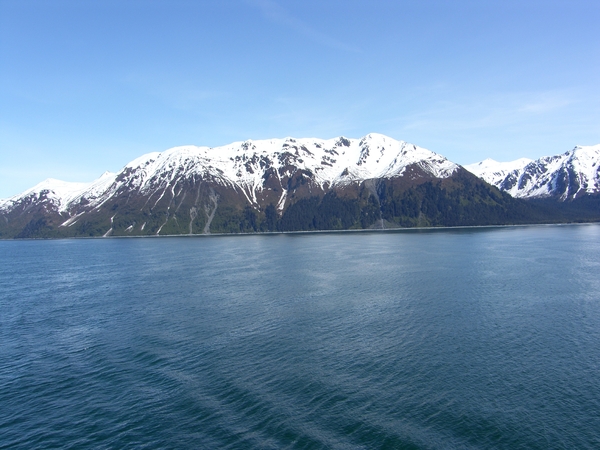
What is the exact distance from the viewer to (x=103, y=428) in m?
33.9

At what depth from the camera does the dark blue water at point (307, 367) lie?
1296 inches

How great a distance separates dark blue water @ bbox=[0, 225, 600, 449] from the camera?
32.9 m

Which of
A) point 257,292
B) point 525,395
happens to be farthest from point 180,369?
point 257,292

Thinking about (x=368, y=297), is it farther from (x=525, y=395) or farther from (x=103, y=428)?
(x=103, y=428)

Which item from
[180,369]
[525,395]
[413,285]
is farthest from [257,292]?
[525,395]

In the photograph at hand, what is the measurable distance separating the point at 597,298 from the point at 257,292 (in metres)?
65.8

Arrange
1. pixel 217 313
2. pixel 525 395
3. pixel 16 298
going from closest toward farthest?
pixel 525 395
pixel 217 313
pixel 16 298

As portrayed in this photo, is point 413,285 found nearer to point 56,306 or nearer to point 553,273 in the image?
point 553,273

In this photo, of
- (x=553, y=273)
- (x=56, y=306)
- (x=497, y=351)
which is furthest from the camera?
(x=553, y=273)

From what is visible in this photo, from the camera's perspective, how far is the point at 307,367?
4481 centimetres

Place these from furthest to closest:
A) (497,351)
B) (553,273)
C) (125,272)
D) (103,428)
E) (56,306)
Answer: (125,272) < (553,273) < (56,306) < (497,351) < (103,428)

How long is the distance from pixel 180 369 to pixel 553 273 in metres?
96.4

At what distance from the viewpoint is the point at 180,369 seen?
45000 millimetres

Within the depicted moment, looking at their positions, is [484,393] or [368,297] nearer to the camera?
[484,393]
